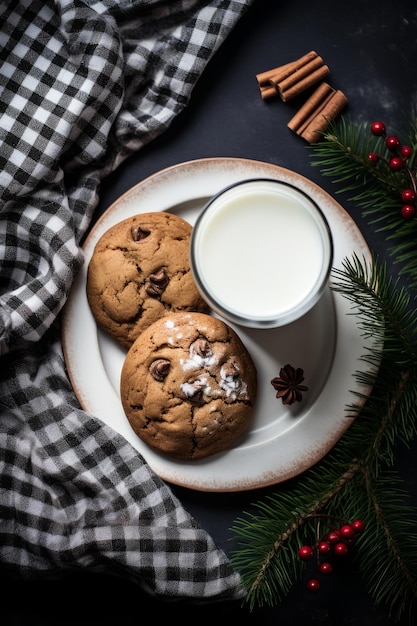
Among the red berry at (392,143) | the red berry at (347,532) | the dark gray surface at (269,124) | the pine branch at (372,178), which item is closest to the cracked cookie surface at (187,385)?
the dark gray surface at (269,124)

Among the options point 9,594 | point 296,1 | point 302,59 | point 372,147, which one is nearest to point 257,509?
point 9,594

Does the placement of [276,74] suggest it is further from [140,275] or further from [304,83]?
[140,275]

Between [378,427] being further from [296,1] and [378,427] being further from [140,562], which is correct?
[296,1]

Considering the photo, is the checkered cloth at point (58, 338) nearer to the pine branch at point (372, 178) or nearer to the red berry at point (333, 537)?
the red berry at point (333, 537)

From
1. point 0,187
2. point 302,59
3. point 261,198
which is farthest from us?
point 302,59

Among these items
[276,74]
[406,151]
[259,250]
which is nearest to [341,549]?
[259,250]
